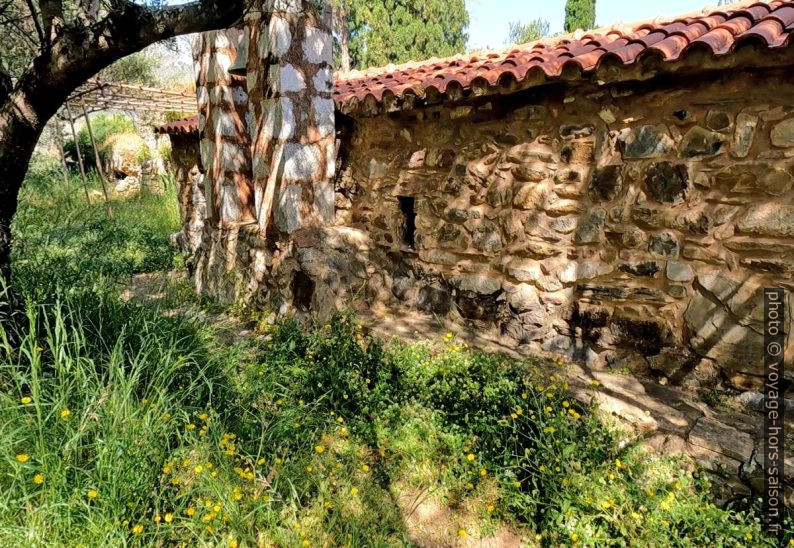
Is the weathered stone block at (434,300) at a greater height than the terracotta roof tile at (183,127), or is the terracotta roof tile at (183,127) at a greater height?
the terracotta roof tile at (183,127)

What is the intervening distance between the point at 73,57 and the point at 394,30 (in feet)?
50.5

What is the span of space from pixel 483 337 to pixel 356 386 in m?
1.25

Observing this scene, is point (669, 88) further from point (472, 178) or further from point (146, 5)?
point (146, 5)

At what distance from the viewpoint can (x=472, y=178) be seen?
387cm

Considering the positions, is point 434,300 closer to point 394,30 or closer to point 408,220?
point 408,220

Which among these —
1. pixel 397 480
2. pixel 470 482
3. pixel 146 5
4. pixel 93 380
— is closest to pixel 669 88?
pixel 470 482

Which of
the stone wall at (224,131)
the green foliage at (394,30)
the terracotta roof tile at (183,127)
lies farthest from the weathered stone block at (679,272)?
the green foliage at (394,30)

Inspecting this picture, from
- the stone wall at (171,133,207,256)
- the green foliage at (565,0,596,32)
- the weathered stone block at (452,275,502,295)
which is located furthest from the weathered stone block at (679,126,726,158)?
the green foliage at (565,0,596,32)

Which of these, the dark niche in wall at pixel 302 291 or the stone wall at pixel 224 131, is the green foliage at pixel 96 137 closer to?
the stone wall at pixel 224 131

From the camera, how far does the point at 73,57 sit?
256 cm

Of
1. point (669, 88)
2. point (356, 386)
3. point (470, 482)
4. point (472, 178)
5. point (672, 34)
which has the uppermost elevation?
point (672, 34)

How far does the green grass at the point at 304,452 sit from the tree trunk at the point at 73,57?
849 millimetres

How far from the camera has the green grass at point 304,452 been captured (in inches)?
79.6

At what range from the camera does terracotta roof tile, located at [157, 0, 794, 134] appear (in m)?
2.48
